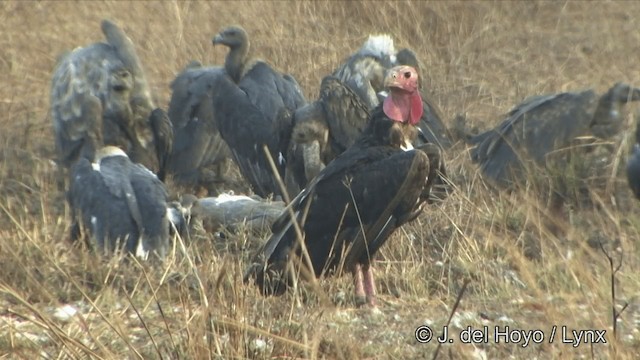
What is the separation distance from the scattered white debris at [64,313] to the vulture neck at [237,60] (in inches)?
210

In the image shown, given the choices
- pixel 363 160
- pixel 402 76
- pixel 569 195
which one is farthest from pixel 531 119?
pixel 363 160

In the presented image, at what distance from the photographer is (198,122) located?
1025cm

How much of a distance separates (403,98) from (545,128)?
249 cm

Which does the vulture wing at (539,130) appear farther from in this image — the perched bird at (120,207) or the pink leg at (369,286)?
the pink leg at (369,286)

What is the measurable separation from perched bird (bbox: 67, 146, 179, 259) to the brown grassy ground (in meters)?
0.20

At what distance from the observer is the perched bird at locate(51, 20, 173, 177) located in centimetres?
912

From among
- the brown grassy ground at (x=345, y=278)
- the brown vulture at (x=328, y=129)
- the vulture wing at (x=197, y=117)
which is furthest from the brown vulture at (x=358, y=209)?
the vulture wing at (x=197, y=117)

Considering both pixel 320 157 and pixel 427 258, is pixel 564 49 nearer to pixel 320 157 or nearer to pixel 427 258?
pixel 320 157

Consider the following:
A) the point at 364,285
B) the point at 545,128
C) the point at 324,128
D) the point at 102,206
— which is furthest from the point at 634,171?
the point at 102,206

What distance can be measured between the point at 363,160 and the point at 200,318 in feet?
7.08

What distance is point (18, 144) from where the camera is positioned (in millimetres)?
9930

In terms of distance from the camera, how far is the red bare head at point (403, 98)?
621 cm

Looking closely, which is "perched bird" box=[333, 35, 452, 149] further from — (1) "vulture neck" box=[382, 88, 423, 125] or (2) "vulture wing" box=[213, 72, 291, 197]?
(1) "vulture neck" box=[382, 88, 423, 125]

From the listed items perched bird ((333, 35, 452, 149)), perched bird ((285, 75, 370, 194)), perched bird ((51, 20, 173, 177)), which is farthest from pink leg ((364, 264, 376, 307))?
perched bird ((333, 35, 452, 149))
